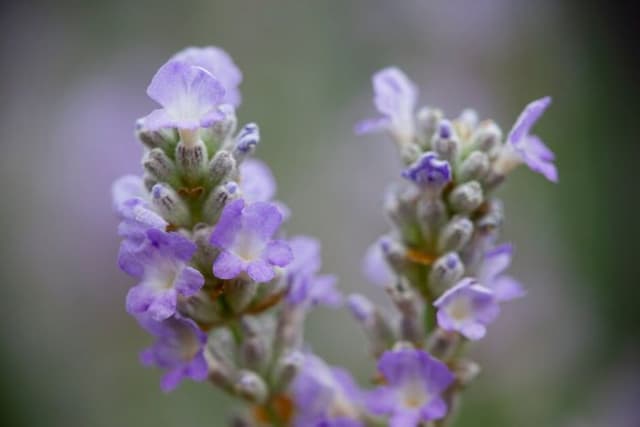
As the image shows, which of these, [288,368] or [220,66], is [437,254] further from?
[220,66]

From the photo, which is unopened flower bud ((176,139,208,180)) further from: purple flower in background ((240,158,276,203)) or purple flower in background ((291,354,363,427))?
purple flower in background ((291,354,363,427))

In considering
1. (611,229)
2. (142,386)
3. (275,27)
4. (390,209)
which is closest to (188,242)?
(390,209)

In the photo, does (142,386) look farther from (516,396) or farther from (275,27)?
(275,27)

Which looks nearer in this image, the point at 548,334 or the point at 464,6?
the point at 548,334

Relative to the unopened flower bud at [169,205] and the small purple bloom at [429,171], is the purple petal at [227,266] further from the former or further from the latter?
the small purple bloom at [429,171]

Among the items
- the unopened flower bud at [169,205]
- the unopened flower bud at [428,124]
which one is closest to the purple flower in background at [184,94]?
the unopened flower bud at [169,205]

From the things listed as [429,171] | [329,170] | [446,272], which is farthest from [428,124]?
[329,170]
